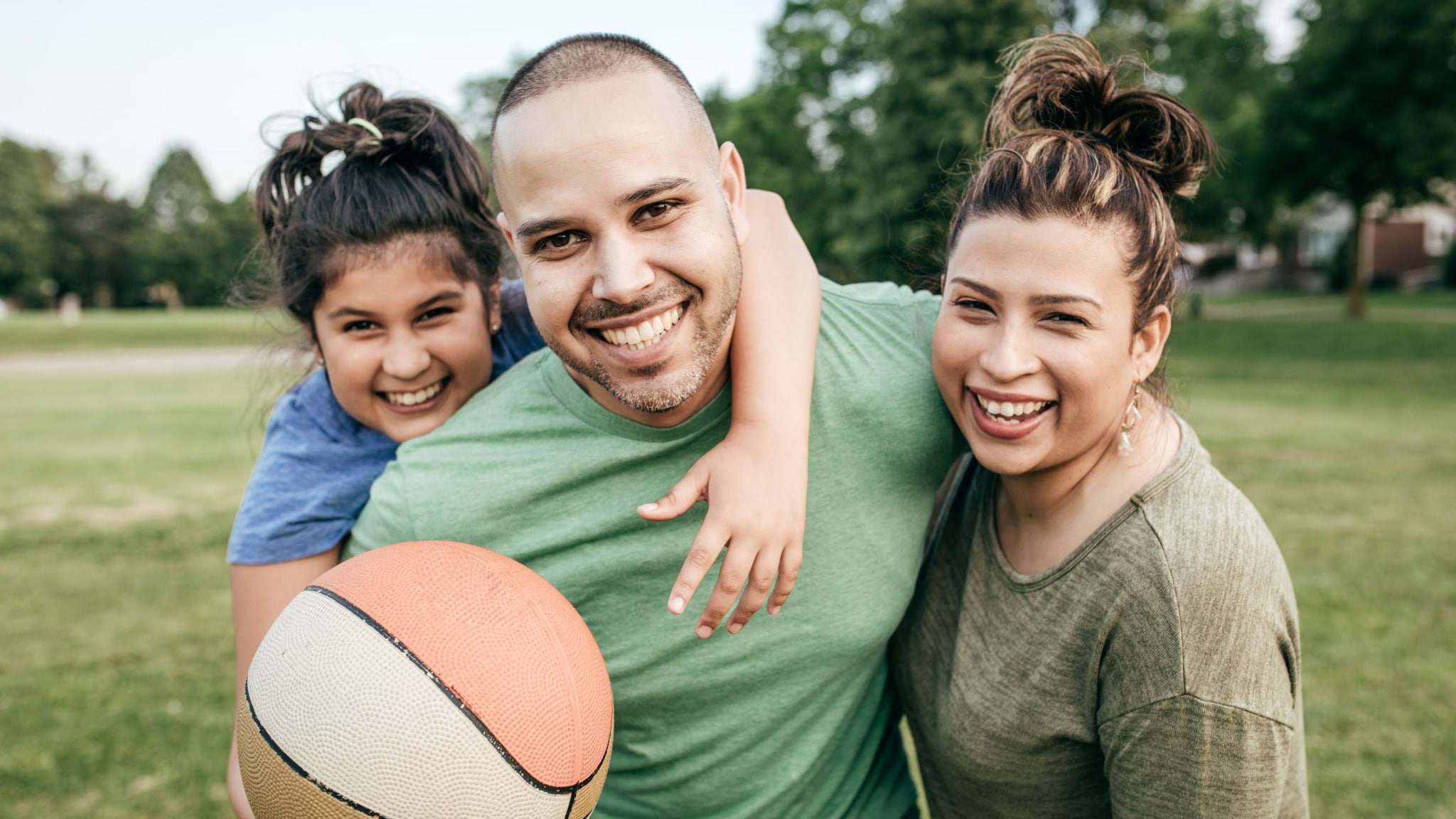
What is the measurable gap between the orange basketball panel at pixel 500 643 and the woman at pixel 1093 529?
913mm

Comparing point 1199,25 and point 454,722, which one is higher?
point 1199,25

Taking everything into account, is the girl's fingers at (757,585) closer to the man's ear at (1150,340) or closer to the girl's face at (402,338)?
the man's ear at (1150,340)

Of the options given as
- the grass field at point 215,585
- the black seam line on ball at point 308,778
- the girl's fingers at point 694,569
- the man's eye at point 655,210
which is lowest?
the grass field at point 215,585

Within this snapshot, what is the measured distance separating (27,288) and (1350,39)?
A: 78.5 meters

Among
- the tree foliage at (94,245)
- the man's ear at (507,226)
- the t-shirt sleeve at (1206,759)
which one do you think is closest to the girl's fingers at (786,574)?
the t-shirt sleeve at (1206,759)

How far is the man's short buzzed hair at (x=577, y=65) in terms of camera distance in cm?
219

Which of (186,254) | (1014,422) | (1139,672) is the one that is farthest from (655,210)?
(186,254)

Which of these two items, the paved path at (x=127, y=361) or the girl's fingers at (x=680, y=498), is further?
the paved path at (x=127, y=361)

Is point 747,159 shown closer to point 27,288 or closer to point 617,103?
point 617,103

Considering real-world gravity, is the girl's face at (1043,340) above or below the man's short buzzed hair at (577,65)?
below

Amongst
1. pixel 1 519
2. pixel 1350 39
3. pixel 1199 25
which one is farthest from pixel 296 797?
pixel 1199 25

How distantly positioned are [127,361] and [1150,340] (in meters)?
35.9

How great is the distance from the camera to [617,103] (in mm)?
2141

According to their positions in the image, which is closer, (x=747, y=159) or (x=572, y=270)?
(x=572, y=270)
